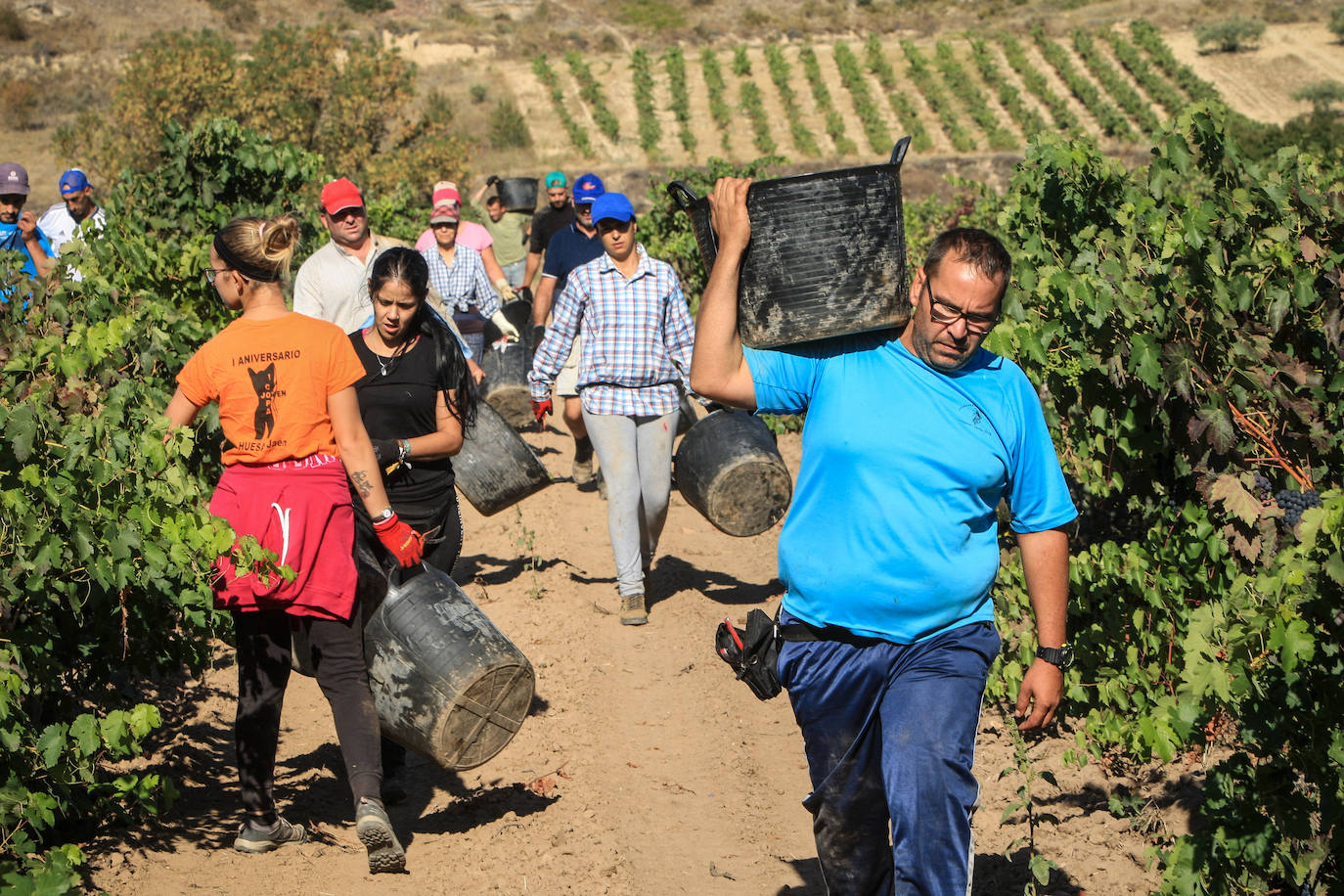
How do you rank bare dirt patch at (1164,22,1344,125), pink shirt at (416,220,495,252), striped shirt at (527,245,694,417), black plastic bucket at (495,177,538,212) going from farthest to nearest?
bare dirt patch at (1164,22,1344,125)
black plastic bucket at (495,177,538,212)
pink shirt at (416,220,495,252)
striped shirt at (527,245,694,417)

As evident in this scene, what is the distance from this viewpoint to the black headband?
146 inches

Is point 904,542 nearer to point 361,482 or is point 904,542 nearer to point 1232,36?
point 361,482

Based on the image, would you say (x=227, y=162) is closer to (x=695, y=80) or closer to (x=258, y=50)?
(x=258, y=50)

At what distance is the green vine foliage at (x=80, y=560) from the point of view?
10.1 feet

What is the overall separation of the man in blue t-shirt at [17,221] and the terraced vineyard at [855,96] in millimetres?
32206

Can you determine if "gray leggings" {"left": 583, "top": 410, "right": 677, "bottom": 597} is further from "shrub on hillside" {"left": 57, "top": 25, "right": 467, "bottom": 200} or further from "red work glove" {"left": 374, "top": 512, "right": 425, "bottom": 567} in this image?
"shrub on hillside" {"left": 57, "top": 25, "right": 467, "bottom": 200}

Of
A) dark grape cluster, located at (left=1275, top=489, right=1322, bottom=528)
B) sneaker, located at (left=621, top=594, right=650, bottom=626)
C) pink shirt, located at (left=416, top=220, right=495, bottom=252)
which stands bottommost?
sneaker, located at (left=621, top=594, right=650, bottom=626)

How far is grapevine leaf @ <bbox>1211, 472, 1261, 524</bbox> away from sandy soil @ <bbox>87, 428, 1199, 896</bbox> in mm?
1048

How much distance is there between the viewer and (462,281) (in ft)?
30.4

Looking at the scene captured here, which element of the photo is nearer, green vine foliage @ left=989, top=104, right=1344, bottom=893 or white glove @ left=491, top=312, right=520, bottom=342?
green vine foliage @ left=989, top=104, right=1344, bottom=893

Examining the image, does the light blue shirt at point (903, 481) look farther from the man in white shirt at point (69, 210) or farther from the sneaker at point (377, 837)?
the man in white shirt at point (69, 210)

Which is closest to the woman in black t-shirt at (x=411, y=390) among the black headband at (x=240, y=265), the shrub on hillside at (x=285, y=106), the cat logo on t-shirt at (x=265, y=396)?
the black headband at (x=240, y=265)

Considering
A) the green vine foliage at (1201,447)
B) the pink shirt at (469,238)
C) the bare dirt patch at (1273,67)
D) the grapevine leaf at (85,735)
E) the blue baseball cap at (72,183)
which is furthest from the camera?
the bare dirt patch at (1273,67)

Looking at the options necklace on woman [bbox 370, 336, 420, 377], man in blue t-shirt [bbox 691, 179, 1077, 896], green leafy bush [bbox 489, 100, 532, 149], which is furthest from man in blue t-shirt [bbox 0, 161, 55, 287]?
green leafy bush [bbox 489, 100, 532, 149]
